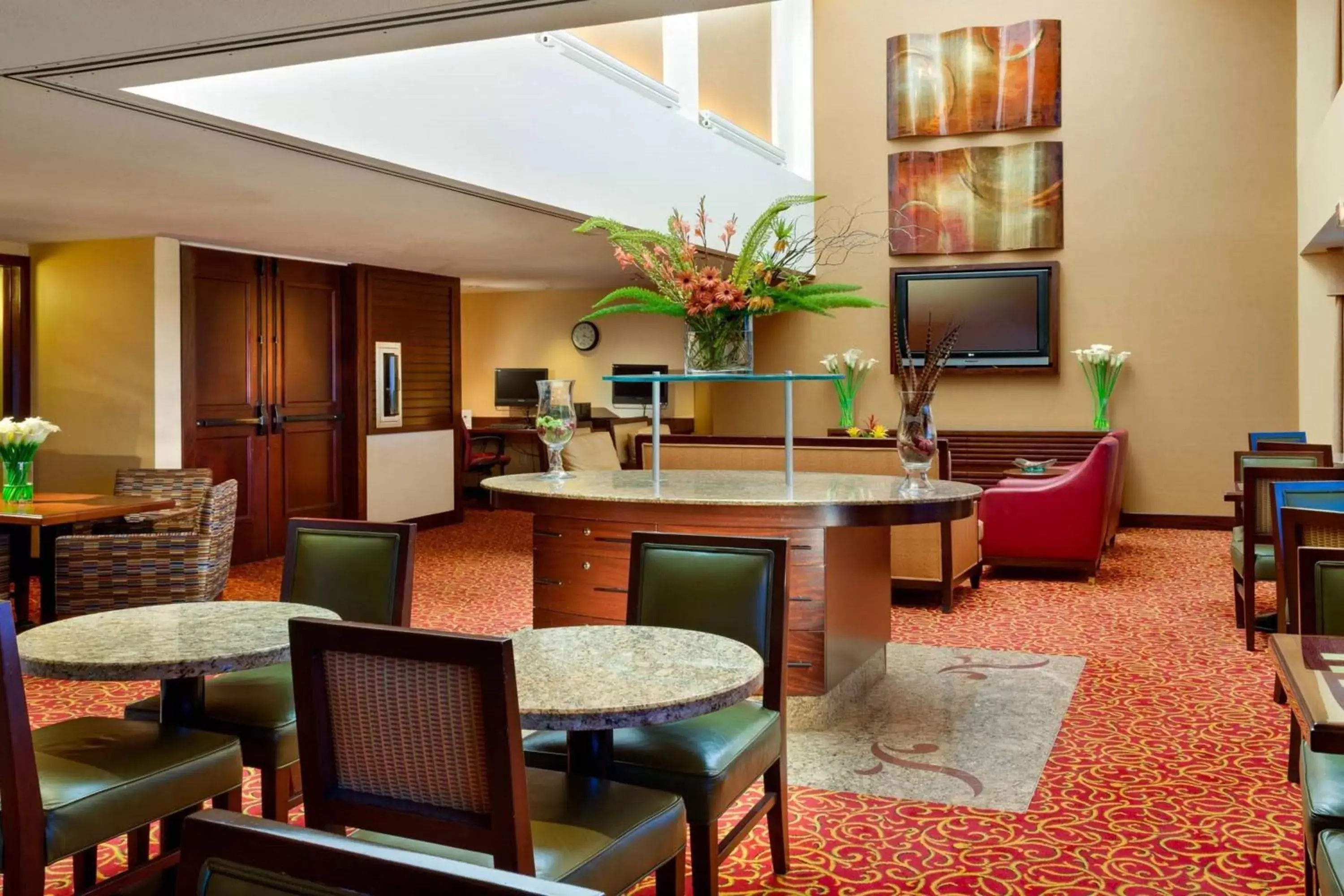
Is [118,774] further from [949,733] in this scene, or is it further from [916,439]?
[949,733]

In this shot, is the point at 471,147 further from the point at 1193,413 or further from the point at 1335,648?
the point at 1193,413

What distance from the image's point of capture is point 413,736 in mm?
1745

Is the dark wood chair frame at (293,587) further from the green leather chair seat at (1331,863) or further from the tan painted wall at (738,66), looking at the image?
the tan painted wall at (738,66)

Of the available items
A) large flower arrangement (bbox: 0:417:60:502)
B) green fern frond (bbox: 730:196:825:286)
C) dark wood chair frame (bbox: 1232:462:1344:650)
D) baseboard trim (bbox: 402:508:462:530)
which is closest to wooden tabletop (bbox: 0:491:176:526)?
large flower arrangement (bbox: 0:417:60:502)

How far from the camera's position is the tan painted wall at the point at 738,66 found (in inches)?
392

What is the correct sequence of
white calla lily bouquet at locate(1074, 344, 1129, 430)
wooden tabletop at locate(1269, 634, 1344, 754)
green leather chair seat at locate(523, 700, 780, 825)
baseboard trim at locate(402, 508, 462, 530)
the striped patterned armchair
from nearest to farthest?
wooden tabletop at locate(1269, 634, 1344, 754), green leather chair seat at locate(523, 700, 780, 825), the striped patterned armchair, white calla lily bouquet at locate(1074, 344, 1129, 430), baseboard trim at locate(402, 508, 462, 530)

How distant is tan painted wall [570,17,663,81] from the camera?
321 inches

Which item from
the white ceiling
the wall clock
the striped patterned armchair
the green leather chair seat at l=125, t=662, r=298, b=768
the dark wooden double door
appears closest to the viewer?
the green leather chair seat at l=125, t=662, r=298, b=768

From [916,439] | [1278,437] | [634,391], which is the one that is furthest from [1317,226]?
[634,391]

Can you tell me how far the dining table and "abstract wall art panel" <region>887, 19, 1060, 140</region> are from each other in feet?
25.2

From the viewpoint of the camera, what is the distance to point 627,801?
2039 millimetres

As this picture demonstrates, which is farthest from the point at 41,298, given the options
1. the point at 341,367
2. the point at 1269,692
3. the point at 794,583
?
the point at 1269,692

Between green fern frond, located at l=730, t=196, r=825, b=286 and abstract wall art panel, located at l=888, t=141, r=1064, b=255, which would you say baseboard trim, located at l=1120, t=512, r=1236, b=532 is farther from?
green fern frond, located at l=730, t=196, r=825, b=286

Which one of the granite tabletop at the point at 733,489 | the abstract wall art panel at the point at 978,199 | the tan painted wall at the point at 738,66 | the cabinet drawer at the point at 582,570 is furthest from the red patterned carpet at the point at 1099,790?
the tan painted wall at the point at 738,66
